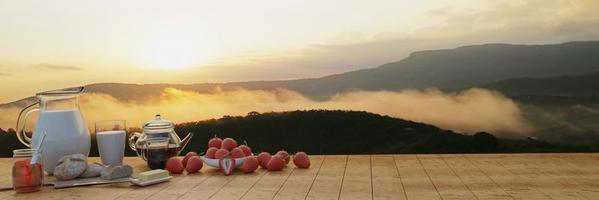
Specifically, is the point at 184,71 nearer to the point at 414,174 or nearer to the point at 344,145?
the point at 344,145

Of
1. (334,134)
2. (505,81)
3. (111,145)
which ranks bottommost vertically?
(334,134)

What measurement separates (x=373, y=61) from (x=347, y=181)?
6.66ft

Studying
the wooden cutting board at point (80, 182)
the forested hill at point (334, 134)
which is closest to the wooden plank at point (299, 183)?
the wooden cutting board at point (80, 182)

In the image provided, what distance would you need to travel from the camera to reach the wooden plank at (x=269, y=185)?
1.98m

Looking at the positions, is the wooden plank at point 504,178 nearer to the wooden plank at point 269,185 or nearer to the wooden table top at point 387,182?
the wooden table top at point 387,182

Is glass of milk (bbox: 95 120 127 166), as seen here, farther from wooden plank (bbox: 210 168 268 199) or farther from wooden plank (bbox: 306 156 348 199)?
wooden plank (bbox: 306 156 348 199)

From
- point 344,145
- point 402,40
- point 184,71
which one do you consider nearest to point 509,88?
point 402,40

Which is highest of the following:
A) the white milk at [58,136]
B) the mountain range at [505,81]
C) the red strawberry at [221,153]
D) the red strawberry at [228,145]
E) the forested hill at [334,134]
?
the mountain range at [505,81]

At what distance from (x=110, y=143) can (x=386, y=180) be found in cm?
91

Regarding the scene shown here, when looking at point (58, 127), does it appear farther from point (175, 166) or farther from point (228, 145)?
point (228, 145)

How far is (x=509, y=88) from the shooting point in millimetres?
4152

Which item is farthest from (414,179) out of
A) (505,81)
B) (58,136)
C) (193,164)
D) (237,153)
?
(505,81)

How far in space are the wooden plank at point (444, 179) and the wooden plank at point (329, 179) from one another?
27cm

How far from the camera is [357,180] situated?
7.24ft
